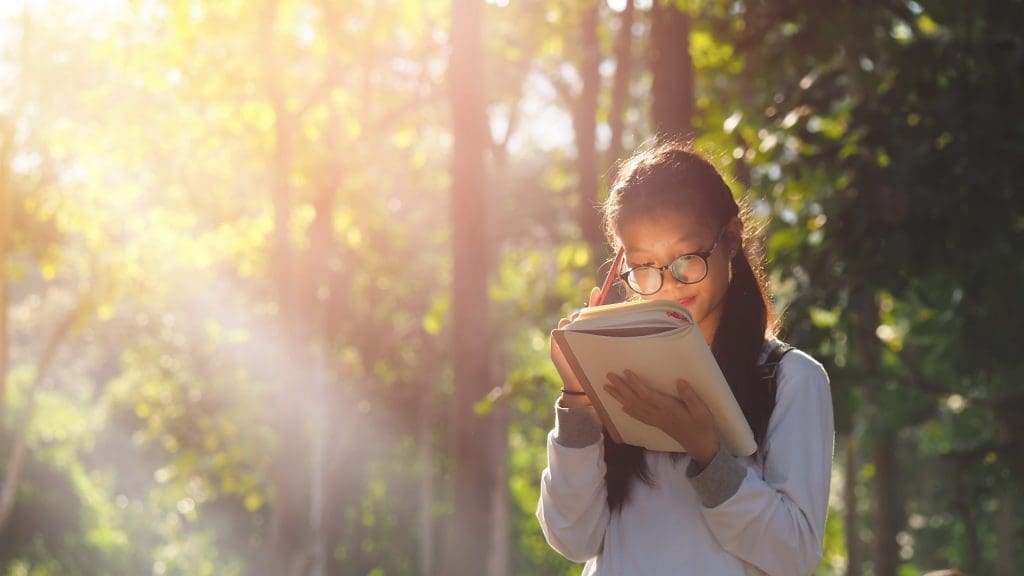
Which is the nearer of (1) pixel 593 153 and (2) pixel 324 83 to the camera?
(1) pixel 593 153

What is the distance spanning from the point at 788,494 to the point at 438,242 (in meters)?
21.9

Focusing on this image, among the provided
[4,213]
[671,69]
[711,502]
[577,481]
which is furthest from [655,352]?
[4,213]

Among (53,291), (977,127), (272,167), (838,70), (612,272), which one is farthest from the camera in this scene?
(53,291)

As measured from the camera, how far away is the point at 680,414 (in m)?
2.86

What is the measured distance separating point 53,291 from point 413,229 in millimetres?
30520

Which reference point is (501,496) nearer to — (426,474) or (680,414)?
(426,474)

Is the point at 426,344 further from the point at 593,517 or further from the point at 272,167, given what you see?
the point at 593,517

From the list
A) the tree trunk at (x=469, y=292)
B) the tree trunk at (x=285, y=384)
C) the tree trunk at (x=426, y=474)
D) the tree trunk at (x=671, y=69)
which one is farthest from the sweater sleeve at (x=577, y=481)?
the tree trunk at (x=426, y=474)

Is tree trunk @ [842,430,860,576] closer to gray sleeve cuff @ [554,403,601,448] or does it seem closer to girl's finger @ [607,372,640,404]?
gray sleeve cuff @ [554,403,601,448]

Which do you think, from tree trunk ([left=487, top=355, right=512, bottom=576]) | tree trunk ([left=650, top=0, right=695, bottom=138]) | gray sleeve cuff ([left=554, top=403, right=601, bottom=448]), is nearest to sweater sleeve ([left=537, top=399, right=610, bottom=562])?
gray sleeve cuff ([left=554, top=403, right=601, bottom=448])

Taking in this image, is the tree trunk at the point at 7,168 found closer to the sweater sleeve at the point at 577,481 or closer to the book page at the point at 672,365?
the sweater sleeve at the point at 577,481

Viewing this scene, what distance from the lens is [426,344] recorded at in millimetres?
26312

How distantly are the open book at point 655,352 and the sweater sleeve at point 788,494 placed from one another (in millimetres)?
80

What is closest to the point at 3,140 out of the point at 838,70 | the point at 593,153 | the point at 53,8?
the point at 53,8
